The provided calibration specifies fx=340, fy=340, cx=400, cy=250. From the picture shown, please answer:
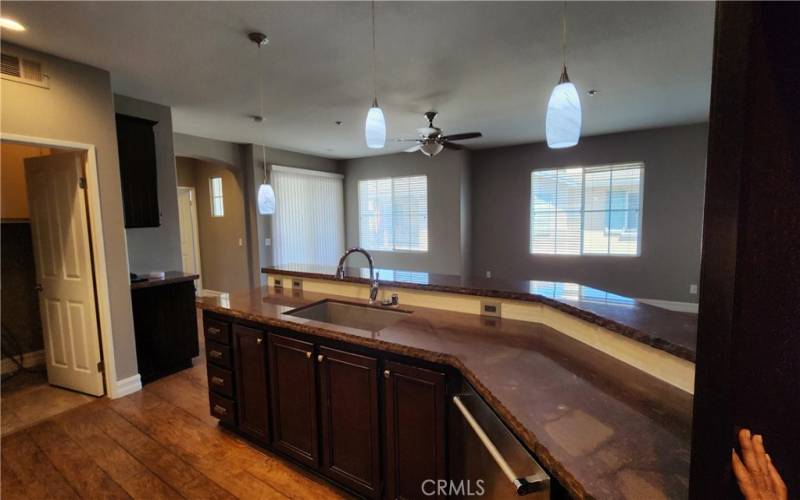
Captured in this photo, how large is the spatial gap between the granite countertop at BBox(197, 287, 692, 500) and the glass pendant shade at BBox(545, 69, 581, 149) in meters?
0.89

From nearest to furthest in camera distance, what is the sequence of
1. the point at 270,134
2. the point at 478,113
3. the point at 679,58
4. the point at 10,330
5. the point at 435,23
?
the point at 435,23 < the point at 679,58 < the point at 10,330 < the point at 478,113 < the point at 270,134

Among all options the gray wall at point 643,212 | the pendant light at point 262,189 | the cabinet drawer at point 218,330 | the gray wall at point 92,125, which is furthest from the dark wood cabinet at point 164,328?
the gray wall at point 643,212

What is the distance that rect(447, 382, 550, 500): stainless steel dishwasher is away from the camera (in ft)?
3.06

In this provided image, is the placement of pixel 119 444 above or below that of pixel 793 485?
below

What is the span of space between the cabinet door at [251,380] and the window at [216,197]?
15.2 ft

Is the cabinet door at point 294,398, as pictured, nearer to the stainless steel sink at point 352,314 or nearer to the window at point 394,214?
the stainless steel sink at point 352,314

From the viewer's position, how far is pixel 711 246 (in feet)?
2.00

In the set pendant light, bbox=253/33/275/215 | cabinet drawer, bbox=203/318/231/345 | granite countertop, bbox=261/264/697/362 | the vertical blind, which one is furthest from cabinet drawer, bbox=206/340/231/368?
the vertical blind

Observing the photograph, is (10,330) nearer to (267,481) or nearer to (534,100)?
(267,481)

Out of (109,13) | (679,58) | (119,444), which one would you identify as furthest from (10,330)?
(679,58)

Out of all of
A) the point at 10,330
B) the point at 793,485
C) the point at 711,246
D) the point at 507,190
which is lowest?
the point at 10,330

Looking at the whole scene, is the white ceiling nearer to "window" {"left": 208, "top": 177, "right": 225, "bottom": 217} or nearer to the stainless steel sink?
the stainless steel sink

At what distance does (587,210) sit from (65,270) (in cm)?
662

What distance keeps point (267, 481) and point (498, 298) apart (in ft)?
5.49
